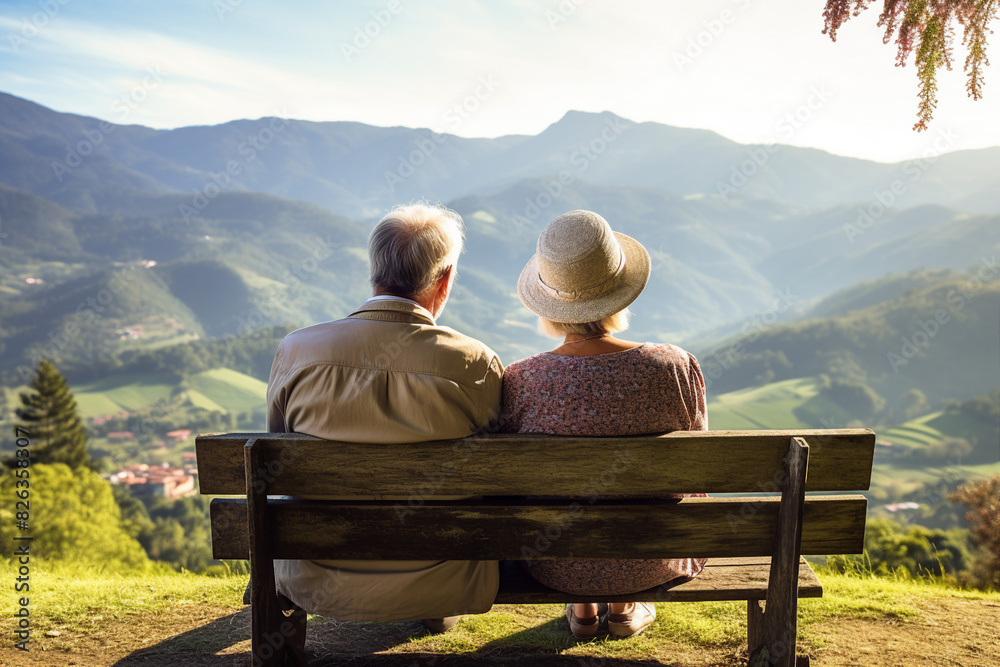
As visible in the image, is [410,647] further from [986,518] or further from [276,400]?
[986,518]

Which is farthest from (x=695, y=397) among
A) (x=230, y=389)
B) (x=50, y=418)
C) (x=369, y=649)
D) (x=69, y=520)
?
(x=230, y=389)

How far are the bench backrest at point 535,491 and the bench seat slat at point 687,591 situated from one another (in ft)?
0.94

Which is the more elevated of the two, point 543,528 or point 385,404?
point 385,404

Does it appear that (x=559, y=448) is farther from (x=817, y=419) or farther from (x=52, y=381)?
(x=817, y=419)

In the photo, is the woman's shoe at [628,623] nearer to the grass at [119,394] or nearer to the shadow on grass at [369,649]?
the shadow on grass at [369,649]

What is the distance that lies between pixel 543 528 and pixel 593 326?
0.78 m

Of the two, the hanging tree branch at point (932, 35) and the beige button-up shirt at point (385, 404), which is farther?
the hanging tree branch at point (932, 35)

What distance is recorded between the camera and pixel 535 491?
7.59ft

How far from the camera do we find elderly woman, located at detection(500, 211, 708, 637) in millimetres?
2471

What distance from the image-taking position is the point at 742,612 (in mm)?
3600

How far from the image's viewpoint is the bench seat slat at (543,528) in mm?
2383

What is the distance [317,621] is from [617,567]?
1.71 m

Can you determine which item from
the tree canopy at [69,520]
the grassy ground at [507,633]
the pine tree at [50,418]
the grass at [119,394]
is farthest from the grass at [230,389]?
the grassy ground at [507,633]

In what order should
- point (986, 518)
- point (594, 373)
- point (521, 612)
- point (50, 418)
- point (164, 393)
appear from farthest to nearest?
point (164, 393)
point (50, 418)
point (986, 518)
point (521, 612)
point (594, 373)
